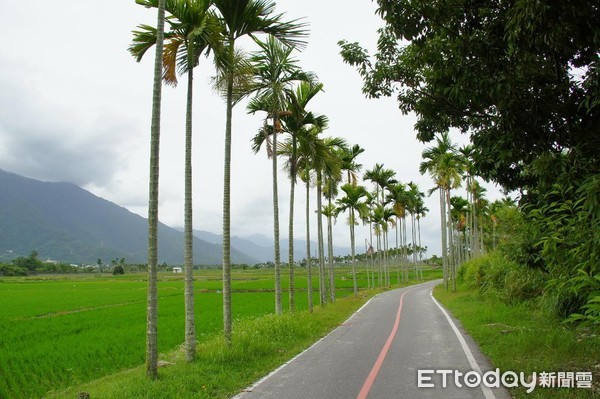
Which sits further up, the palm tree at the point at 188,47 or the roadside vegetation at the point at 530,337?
the palm tree at the point at 188,47

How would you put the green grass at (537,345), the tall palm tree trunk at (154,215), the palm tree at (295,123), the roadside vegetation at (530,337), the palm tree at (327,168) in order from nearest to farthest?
the green grass at (537,345)
the roadside vegetation at (530,337)
the tall palm tree trunk at (154,215)
the palm tree at (295,123)
the palm tree at (327,168)

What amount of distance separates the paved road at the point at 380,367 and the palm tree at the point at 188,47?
238 cm

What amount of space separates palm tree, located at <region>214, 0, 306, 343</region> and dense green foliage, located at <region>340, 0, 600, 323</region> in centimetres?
340

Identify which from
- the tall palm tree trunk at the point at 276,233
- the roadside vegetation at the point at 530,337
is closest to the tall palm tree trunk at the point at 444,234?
the roadside vegetation at the point at 530,337

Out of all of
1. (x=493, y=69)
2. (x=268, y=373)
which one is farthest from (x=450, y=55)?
(x=268, y=373)

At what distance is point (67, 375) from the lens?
1145 centimetres

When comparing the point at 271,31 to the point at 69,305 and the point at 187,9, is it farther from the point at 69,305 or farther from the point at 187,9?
the point at 69,305

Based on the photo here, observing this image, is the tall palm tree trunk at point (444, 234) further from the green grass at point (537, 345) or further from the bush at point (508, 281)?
the green grass at point (537, 345)

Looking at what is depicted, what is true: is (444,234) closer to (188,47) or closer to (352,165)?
(352,165)

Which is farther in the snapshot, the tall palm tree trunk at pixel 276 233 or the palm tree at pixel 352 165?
the palm tree at pixel 352 165

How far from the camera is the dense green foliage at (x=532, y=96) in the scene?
17.8ft

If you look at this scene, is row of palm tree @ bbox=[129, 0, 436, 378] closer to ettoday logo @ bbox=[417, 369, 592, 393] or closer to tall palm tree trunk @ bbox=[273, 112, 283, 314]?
tall palm tree trunk @ bbox=[273, 112, 283, 314]

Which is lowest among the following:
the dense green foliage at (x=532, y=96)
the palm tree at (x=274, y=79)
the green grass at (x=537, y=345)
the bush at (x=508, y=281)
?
the green grass at (x=537, y=345)

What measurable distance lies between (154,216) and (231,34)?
5155mm
